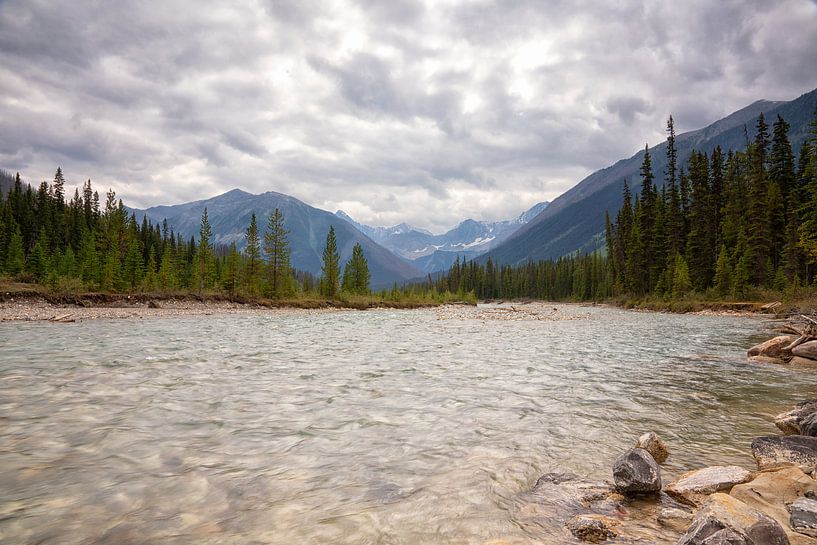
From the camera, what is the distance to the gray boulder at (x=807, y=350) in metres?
14.5

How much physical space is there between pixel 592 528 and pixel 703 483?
6.35 ft

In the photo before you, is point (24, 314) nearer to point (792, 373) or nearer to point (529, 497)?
point (529, 497)

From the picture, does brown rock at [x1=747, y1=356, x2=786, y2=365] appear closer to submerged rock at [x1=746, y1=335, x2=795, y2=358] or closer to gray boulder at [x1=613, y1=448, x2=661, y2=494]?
submerged rock at [x1=746, y1=335, x2=795, y2=358]

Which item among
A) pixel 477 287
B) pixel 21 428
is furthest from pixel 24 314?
pixel 477 287

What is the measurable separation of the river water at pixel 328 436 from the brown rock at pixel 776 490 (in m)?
1.18

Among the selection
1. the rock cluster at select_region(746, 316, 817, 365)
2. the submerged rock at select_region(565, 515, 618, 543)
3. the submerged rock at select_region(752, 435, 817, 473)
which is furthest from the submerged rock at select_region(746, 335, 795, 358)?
the submerged rock at select_region(565, 515, 618, 543)

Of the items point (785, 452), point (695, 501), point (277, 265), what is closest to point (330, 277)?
point (277, 265)

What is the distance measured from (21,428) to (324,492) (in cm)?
593

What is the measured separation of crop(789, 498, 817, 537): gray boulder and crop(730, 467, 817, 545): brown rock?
70 mm

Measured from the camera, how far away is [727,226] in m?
59.3

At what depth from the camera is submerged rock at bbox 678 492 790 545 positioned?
3.03 m

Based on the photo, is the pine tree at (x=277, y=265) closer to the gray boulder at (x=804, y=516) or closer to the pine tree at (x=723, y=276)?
the pine tree at (x=723, y=276)

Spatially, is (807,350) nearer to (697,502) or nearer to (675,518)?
(697,502)

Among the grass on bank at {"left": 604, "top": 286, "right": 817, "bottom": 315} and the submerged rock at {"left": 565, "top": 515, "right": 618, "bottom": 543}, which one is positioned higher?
the grass on bank at {"left": 604, "top": 286, "right": 817, "bottom": 315}
